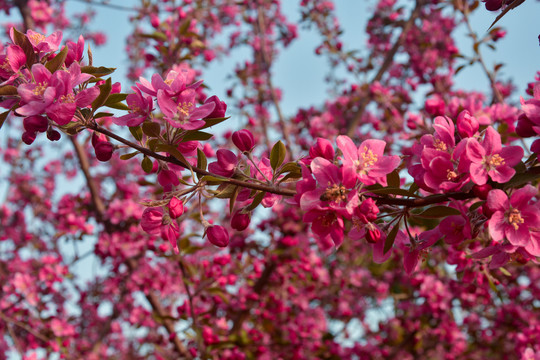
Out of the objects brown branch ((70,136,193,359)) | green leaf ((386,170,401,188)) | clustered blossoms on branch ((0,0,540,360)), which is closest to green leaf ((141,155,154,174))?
clustered blossoms on branch ((0,0,540,360))

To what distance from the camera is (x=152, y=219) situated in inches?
52.1

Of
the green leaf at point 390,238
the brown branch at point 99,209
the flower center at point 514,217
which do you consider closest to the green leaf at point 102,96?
the green leaf at point 390,238

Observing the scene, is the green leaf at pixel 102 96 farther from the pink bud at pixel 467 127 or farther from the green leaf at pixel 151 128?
the pink bud at pixel 467 127

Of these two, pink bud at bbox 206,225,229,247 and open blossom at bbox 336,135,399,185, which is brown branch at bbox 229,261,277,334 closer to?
pink bud at bbox 206,225,229,247

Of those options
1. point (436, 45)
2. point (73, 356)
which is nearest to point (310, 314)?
point (73, 356)

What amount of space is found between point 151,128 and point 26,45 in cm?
48

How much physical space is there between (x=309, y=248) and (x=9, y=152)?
679 cm

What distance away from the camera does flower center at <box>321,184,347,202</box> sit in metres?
1.14

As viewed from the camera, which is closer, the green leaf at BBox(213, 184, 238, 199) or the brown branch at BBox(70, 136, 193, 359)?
the green leaf at BBox(213, 184, 238, 199)

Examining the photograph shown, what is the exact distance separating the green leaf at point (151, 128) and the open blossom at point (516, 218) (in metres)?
0.99

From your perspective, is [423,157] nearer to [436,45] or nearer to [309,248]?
[309,248]

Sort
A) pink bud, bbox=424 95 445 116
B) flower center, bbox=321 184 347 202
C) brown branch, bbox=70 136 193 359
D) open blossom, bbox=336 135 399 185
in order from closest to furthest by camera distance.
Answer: flower center, bbox=321 184 347 202 < open blossom, bbox=336 135 399 185 < pink bud, bbox=424 95 445 116 < brown branch, bbox=70 136 193 359

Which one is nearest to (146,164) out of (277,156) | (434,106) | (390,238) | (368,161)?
(277,156)

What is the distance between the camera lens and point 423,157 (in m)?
1.22
